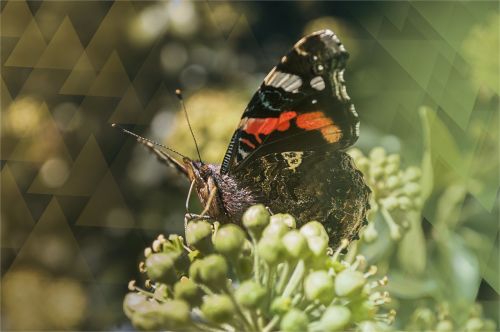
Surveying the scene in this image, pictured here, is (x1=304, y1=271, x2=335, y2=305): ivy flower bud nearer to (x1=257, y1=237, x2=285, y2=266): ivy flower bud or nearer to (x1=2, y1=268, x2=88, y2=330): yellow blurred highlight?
(x1=257, y1=237, x2=285, y2=266): ivy flower bud

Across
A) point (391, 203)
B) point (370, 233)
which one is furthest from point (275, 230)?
point (391, 203)

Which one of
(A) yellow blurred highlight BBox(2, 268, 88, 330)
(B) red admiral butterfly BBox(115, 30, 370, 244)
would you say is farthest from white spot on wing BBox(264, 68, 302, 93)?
(A) yellow blurred highlight BBox(2, 268, 88, 330)

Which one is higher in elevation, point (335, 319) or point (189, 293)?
point (189, 293)

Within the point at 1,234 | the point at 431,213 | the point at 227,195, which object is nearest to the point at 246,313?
the point at 227,195

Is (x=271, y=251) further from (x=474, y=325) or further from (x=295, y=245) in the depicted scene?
(x=474, y=325)

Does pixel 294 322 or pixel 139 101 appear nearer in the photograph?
pixel 294 322

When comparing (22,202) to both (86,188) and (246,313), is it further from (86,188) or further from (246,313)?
(246,313)
